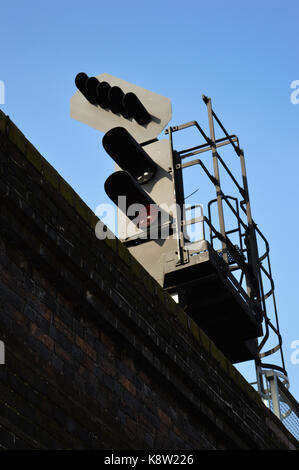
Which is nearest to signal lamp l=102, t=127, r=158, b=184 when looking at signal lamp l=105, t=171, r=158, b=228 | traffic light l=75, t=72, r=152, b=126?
signal lamp l=105, t=171, r=158, b=228

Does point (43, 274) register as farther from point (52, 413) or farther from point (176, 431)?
point (176, 431)

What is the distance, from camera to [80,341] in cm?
570

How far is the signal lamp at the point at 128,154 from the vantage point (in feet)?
33.5

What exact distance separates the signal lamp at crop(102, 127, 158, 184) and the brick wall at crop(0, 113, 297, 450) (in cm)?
345

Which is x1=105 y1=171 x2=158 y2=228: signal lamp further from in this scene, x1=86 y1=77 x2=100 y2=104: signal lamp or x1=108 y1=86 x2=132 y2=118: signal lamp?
x1=86 y1=77 x2=100 y2=104: signal lamp

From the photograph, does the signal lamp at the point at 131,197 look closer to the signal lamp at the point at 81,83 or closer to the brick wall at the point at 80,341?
the signal lamp at the point at 81,83

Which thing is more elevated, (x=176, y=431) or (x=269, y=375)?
(x=269, y=375)

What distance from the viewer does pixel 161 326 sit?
688 cm

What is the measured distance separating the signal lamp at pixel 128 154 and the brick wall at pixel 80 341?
3.45 m

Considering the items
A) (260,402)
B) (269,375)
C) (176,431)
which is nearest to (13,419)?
(176,431)

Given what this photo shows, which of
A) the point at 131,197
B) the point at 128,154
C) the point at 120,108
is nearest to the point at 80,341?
the point at 131,197

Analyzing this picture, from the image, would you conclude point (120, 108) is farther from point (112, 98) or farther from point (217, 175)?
point (217, 175)

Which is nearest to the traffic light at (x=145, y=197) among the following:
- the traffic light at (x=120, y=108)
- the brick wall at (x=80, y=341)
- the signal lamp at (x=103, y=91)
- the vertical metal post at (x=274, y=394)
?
the traffic light at (x=120, y=108)

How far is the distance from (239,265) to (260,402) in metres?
2.36
